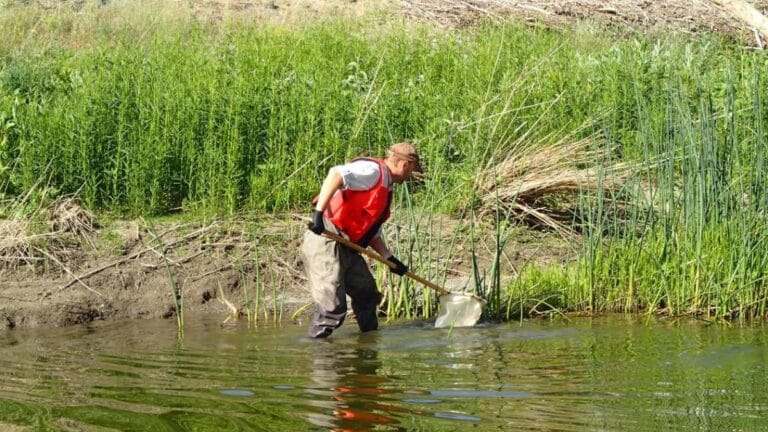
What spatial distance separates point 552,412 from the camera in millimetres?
5258

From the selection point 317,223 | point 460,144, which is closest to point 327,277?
point 317,223

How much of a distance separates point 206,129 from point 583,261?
11.6ft

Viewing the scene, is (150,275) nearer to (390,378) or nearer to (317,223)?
(317,223)

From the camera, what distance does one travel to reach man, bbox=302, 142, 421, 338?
731 cm

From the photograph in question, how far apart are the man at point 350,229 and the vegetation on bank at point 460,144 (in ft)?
1.58

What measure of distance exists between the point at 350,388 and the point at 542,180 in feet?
12.9

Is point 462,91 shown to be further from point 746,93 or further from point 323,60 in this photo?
point 746,93

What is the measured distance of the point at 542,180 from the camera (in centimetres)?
956

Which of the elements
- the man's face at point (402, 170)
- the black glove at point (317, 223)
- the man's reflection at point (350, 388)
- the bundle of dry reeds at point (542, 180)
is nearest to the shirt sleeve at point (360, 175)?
the man's face at point (402, 170)

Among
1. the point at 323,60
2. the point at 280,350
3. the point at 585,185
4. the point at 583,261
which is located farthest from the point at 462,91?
the point at 280,350

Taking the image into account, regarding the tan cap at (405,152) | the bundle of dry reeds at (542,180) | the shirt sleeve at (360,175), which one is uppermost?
the tan cap at (405,152)

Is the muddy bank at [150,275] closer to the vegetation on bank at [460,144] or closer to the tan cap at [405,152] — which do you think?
the vegetation on bank at [460,144]

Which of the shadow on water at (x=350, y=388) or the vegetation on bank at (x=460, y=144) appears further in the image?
the vegetation on bank at (x=460, y=144)

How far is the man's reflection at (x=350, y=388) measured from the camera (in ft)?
17.3
